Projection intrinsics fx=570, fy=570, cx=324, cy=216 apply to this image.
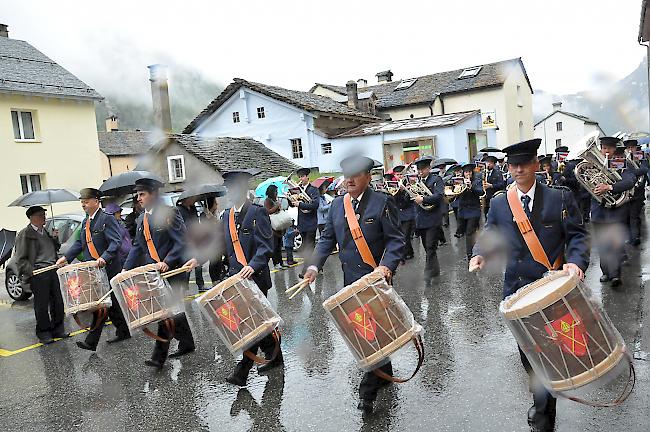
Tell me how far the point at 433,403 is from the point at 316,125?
22774 mm

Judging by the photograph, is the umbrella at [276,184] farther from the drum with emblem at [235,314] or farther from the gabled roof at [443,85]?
the gabled roof at [443,85]

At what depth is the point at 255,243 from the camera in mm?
5695

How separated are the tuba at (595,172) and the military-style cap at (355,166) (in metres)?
3.54

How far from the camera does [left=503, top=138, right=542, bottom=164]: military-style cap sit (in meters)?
3.81

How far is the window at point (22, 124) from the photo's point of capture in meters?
20.2

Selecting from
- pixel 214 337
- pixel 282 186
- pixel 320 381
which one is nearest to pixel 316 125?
pixel 282 186

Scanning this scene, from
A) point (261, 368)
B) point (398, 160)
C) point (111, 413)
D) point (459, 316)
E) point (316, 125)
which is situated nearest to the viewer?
point (111, 413)

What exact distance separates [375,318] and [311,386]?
→ 1.52m

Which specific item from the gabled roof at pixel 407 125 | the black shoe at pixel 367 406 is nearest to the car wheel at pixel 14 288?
the black shoe at pixel 367 406

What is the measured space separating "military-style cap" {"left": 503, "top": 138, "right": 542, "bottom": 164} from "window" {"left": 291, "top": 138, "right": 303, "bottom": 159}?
2360cm

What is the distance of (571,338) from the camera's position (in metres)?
3.22

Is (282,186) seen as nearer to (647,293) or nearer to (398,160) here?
(647,293)

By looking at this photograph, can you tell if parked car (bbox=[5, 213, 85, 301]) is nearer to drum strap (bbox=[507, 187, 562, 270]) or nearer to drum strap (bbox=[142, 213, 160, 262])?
drum strap (bbox=[142, 213, 160, 262])

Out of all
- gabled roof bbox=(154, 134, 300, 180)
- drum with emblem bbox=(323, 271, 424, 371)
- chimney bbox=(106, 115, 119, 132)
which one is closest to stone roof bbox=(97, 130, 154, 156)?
chimney bbox=(106, 115, 119, 132)
